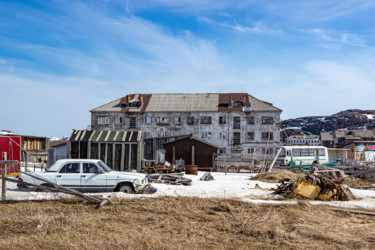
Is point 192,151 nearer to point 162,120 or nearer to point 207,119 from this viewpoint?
point 207,119

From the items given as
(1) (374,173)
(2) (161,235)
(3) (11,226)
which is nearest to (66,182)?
(3) (11,226)

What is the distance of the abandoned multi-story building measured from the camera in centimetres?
4981

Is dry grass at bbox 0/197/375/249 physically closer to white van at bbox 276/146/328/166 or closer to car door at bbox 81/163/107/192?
car door at bbox 81/163/107/192

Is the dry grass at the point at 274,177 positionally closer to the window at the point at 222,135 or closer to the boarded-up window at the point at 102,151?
the boarded-up window at the point at 102,151

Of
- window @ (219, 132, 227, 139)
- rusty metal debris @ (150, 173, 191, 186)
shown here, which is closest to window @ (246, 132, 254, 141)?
window @ (219, 132, 227, 139)

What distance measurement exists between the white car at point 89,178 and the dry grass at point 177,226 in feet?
9.03

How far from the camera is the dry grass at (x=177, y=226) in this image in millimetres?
6328

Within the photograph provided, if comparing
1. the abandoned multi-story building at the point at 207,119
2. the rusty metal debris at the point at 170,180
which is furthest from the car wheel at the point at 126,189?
the abandoned multi-story building at the point at 207,119

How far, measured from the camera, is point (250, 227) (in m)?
7.42

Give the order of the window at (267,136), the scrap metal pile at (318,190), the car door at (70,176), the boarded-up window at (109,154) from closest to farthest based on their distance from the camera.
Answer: the scrap metal pile at (318,190), the car door at (70,176), the boarded-up window at (109,154), the window at (267,136)

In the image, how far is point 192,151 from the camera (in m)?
30.2

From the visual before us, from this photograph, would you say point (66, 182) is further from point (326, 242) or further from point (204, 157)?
point (204, 157)

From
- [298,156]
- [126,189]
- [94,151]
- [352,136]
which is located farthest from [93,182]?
[352,136]

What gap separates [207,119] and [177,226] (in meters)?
43.5
